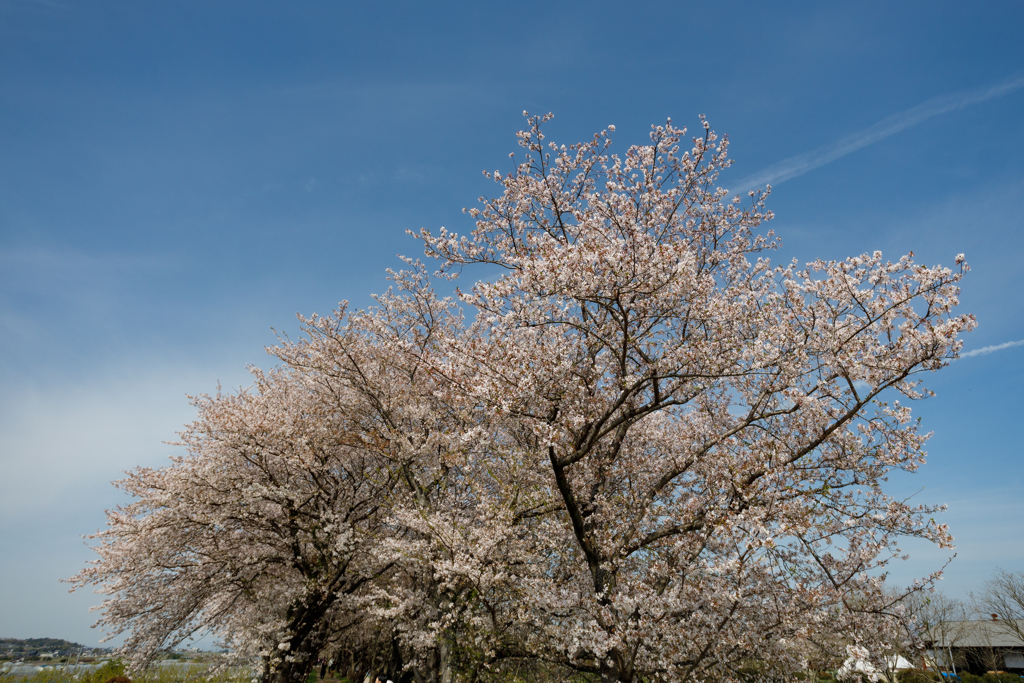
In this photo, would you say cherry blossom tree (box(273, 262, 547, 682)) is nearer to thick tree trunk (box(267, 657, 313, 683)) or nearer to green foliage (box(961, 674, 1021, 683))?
thick tree trunk (box(267, 657, 313, 683))

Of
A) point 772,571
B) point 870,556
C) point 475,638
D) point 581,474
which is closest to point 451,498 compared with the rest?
point 475,638

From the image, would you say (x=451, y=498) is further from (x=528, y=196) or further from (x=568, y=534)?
(x=528, y=196)

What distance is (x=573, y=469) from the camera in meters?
10.7

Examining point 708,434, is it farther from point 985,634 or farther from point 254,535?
point 985,634

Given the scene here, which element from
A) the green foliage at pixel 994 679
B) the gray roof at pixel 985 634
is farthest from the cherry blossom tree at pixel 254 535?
the gray roof at pixel 985 634

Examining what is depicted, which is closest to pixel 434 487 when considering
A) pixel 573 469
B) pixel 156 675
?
pixel 573 469

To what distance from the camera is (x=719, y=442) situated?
952cm

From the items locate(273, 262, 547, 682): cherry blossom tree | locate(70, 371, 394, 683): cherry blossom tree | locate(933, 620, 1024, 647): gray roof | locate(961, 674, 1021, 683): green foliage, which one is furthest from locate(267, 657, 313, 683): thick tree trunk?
locate(933, 620, 1024, 647): gray roof

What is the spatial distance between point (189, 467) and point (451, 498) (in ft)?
26.5

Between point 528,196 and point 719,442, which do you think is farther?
point 528,196

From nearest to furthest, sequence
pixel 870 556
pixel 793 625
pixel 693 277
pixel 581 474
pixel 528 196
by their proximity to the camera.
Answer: pixel 793 625, pixel 870 556, pixel 693 277, pixel 581 474, pixel 528 196

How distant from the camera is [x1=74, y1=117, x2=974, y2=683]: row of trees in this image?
313 inches

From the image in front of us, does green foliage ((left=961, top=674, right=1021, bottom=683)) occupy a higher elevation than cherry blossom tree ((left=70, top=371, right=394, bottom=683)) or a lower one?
lower

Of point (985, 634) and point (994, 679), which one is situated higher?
point (985, 634)
